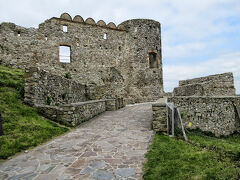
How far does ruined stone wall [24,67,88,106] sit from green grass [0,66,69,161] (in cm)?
51

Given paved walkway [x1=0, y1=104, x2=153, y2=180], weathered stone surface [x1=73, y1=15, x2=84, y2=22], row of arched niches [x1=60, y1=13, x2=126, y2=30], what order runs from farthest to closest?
1. weathered stone surface [x1=73, y1=15, x2=84, y2=22]
2. row of arched niches [x1=60, y1=13, x2=126, y2=30]
3. paved walkway [x1=0, y1=104, x2=153, y2=180]

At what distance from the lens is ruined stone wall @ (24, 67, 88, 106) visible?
713 centimetres

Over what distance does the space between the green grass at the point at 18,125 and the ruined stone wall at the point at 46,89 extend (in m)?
0.51

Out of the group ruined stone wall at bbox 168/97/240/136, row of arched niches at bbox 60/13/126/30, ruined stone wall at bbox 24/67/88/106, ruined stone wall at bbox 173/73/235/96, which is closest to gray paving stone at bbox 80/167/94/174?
ruined stone wall at bbox 24/67/88/106

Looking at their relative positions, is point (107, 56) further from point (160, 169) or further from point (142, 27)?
point (160, 169)

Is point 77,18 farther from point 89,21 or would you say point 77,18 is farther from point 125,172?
point 125,172

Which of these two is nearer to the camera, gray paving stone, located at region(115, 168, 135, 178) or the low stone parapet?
gray paving stone, located at region(115, 168, 135, 178)

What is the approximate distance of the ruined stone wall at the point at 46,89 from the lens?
23.4 feet

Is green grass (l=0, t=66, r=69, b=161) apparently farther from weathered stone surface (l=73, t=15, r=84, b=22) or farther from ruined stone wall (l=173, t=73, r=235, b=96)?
weathered stone surface (l=73, t=15, r=84, b=22)

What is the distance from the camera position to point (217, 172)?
294cm

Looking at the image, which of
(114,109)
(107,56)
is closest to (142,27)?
(107,56)

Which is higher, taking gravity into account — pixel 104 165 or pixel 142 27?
pixel 142 27

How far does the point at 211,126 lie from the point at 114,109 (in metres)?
6.29

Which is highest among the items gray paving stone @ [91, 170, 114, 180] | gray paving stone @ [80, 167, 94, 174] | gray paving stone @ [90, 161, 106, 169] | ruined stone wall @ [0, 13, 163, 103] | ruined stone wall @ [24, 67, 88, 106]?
ruined stone wall @ [0, 13, 163, 103]
